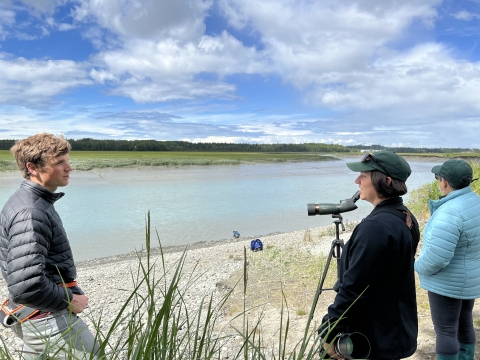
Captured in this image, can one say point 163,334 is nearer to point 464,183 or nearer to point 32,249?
point 32,249

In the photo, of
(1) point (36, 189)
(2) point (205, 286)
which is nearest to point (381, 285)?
(1) point (36, 189)

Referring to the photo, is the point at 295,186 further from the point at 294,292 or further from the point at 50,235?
the point at 50,235

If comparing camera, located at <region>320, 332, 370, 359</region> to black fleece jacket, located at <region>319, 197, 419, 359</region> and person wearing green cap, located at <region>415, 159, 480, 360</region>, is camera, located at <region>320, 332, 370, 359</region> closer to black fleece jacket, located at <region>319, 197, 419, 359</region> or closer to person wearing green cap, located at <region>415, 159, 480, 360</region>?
black fleece jacket, located at <region>319, 197, 419, 359</region>

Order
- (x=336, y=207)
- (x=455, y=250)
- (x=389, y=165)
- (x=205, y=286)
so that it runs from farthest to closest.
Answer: (x=205, y=286) → (x=336, y=207) → (x=455, y=250) → (x=389, y=165)

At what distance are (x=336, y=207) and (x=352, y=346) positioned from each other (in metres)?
0.97

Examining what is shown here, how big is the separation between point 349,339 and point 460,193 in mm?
1291

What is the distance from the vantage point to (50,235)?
73.3 inches

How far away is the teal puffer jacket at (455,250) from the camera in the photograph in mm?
2352

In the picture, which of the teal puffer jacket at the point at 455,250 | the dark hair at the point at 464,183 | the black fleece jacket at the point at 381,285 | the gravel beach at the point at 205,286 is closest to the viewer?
the black fleece jacket at the point at 381,285

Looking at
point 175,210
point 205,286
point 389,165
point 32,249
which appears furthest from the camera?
point 175,210

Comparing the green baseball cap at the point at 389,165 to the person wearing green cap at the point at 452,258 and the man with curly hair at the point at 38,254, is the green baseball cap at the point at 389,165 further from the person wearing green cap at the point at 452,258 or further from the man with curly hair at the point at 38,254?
the man with curly hair at the point at 38,254

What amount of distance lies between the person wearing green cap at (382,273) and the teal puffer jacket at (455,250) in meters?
0.54

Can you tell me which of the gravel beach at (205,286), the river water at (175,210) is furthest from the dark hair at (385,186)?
the river water at (175,210)

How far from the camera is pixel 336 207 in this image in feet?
8.36
